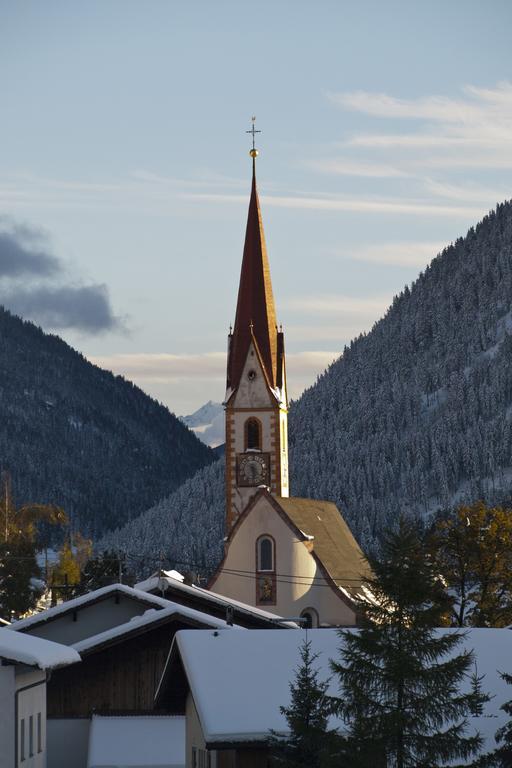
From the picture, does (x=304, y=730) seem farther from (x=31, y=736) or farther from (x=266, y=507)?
(x=266, y=507)

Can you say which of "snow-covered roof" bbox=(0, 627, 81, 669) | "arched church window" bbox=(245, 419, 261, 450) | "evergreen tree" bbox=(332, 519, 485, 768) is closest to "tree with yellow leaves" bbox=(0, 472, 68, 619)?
"arched church window" bbox=(245, 419, 261, 450)

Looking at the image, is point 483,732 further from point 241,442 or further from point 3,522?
point 3,522

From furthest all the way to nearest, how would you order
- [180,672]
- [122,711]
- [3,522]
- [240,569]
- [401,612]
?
[3,522], [240,569], [122,711], [180,672], [401,612]

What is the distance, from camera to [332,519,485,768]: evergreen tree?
35.1 metres

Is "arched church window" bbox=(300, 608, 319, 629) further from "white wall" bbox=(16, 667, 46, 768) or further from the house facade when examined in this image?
the house facade

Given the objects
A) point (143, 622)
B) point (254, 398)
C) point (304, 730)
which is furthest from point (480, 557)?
point (304, 730)

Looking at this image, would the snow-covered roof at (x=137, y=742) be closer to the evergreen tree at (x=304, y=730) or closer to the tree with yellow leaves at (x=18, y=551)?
the evergreen tree at (x=304, y=730)

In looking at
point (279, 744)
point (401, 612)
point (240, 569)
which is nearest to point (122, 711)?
point (279, 744)

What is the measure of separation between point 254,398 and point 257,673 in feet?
201

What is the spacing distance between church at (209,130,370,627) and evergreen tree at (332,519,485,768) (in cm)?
5269

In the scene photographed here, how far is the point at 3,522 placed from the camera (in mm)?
119562

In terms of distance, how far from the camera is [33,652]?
44594 millimetres

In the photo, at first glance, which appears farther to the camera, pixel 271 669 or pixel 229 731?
pixel 271 669

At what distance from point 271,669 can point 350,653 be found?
21.3 ft
